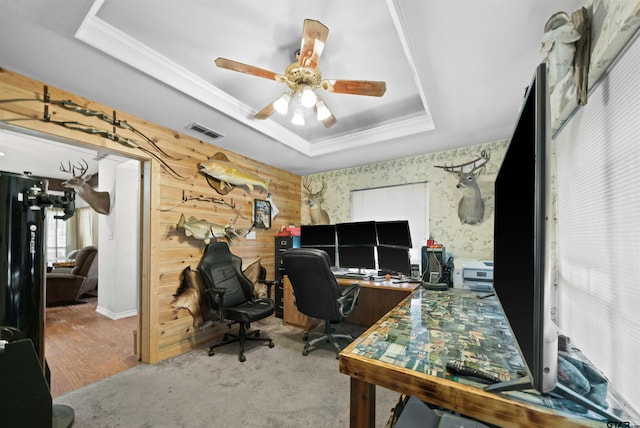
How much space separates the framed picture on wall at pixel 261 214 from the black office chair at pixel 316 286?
132 cm

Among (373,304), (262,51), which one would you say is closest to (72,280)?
(373,304)

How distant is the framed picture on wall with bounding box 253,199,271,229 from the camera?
3.60 metres

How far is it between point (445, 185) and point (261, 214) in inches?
99.3

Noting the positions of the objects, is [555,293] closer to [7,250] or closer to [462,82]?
[462,82]

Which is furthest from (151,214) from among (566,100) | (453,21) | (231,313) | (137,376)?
(566,100)

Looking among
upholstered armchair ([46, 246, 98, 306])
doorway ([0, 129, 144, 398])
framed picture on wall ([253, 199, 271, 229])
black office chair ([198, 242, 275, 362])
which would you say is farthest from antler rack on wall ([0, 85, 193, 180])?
upholstered armchair ([46, 246, 98, 306])

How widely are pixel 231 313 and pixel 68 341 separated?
207 centimetres

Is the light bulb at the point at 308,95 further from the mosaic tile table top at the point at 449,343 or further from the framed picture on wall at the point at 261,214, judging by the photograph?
the framed picture on wall at the point at 261,214

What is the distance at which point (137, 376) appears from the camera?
219 cm

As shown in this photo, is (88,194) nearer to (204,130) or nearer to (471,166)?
(204,130)

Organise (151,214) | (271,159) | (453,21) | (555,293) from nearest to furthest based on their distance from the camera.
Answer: (453,21), (555,293), (151,214), (271,159)

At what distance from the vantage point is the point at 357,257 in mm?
3316

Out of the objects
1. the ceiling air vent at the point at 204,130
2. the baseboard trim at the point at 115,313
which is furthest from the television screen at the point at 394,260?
the baseboard trim at the point at 115,313

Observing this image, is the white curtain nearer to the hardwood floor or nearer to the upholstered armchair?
the upholstered armchair
